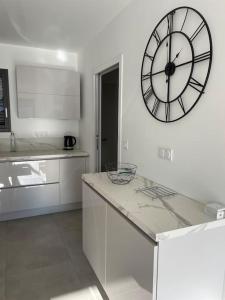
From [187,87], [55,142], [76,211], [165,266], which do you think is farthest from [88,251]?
[55,142]

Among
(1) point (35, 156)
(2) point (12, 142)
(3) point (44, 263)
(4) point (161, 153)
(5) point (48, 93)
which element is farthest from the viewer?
(2) point (12, 142)

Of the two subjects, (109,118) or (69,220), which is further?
(109,118)

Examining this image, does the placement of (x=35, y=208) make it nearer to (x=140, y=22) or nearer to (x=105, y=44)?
(x=105, y=44)

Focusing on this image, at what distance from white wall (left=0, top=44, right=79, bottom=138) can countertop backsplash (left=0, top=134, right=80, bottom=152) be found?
7 centimetres

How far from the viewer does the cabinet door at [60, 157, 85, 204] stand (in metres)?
3.31

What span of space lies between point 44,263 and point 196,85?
207 cm

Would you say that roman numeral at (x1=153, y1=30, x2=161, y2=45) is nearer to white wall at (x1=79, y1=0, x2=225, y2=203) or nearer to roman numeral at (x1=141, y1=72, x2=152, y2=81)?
white wall at (x1=79, y1=0, x2=225, y2=203)

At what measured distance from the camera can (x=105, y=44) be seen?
2.73 m

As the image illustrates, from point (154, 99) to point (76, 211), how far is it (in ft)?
7.45

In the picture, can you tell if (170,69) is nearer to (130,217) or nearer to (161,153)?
(161,153)

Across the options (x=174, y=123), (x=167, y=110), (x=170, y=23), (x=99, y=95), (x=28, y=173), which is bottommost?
(x=28, y=173)

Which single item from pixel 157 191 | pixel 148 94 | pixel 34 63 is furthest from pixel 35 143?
pixel 157 191

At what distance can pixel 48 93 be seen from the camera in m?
3.37

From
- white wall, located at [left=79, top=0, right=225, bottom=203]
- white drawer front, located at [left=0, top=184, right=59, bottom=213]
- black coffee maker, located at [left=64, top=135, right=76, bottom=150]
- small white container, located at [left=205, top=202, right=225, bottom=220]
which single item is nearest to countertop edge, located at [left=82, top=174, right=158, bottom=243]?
small white container, located at [left=205, top=202, right=225, bottom=220]
